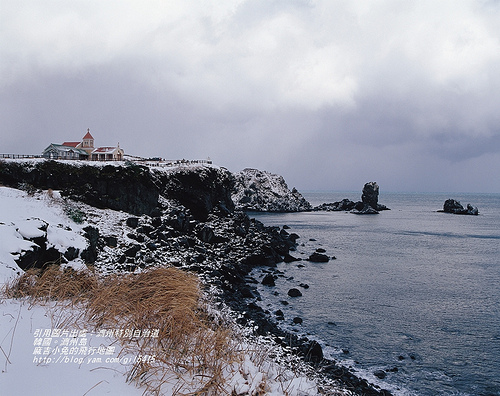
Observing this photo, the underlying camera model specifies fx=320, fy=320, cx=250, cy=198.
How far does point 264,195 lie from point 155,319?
355 ft

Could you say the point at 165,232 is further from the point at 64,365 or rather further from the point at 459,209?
the point at 459,209

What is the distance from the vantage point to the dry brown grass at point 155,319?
481 centimetres

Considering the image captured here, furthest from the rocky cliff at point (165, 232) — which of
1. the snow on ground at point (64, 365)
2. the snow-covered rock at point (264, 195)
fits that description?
the snow-covered rock at point (264, 195)

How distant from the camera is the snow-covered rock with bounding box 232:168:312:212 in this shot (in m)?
110

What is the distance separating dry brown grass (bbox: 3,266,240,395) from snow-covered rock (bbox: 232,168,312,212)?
9946cm

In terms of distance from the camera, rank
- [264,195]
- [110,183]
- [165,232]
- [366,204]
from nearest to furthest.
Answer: [165,232] → [110,183] → [366,204] → [264,195]

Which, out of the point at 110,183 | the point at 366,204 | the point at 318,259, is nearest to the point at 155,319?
the point at 318,259

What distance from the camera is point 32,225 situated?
12852mm

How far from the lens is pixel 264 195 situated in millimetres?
114188

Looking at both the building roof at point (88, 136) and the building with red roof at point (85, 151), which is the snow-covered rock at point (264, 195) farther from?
the building with red roof at point (85, 151)

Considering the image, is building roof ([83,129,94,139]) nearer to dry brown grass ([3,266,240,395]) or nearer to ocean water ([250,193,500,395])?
ocean water ([250,193,500,395])

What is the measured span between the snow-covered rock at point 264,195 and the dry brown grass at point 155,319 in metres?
99.5

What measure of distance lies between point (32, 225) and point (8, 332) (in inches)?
348

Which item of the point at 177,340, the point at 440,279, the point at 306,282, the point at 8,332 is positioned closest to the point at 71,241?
the point at 8,332
